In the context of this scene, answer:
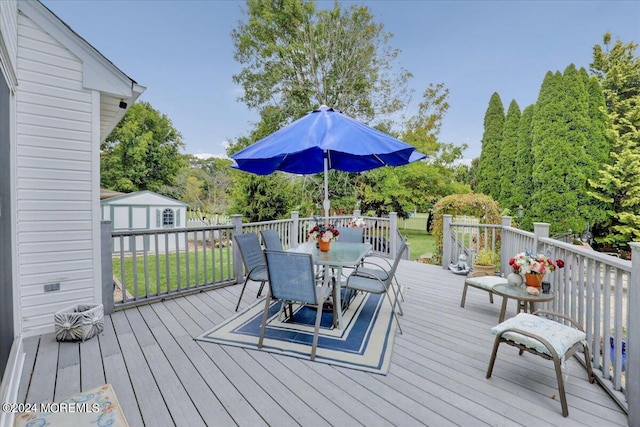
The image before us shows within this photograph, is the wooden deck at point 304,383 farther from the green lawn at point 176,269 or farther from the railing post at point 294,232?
the railing post at point 294,232

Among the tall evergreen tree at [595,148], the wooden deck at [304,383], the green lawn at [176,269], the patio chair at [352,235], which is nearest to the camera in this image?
the wooden deck at [304,383]

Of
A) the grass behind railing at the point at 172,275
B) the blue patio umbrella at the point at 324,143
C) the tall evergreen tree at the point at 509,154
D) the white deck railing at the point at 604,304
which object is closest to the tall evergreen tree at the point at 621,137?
the tall evergreen tree at the point at 509,154

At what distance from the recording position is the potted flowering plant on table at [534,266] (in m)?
2.85

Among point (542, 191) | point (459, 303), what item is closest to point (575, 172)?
point (542, 191)

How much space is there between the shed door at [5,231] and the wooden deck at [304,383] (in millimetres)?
410

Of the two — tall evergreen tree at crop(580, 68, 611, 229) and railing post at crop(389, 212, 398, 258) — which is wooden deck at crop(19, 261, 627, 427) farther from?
tall evergreen tree at crop(580, 68, 611, 229)

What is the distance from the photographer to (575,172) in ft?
32.0

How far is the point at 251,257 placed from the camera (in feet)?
12.8

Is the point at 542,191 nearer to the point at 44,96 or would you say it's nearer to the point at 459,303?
the point at 459,303

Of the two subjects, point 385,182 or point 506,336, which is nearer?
point 506,336

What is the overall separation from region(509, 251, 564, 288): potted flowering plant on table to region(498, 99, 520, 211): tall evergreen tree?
11269mm

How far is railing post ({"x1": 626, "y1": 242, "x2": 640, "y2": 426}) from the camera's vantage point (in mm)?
1696

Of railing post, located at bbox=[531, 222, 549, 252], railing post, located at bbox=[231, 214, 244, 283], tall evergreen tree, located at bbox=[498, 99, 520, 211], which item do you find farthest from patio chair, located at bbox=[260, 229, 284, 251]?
tall evergreen tree, located at bbox=[498, 99, 520, 211]

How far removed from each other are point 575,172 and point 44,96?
1352 centimetres
